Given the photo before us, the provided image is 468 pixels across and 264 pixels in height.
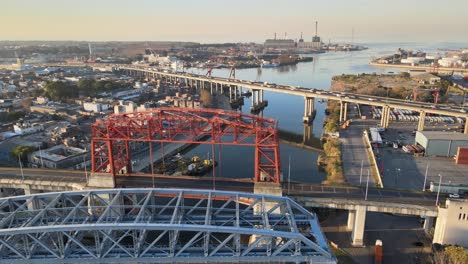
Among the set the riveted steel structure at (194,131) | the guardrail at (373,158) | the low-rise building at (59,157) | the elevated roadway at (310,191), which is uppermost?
the riveted steel structure at (194,131)

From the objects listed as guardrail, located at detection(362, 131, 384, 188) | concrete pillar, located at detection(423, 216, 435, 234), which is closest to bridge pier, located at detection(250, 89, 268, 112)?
guardrail, located at detection(362, 131, 384, 188)

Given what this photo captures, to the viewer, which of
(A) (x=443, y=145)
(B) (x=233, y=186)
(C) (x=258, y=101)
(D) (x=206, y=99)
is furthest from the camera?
(C) (x=258, y=101)

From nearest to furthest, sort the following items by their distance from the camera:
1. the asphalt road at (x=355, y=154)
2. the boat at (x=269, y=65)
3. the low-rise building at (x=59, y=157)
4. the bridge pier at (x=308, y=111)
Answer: the asphalt road at (x=355, y=154), the low-rise building at (x=59, y=157), the bridge pier at (x=308, y=111), the boat at (x=269, y=65)

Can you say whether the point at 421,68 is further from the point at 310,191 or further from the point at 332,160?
the point at 310,191

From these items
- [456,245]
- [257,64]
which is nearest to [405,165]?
[456,245]

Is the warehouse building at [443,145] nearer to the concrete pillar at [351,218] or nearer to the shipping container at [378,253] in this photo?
the concrete pillar at [351,218]

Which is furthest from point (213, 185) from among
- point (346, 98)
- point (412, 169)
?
point (346, 98)

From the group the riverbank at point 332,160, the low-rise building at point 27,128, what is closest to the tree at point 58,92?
the low-rise building at point 27,128

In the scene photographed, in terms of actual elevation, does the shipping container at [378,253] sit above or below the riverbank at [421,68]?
below

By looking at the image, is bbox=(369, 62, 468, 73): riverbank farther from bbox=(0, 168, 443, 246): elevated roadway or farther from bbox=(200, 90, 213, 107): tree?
bbox=(0, 168, 443, 246): elevated roadway
